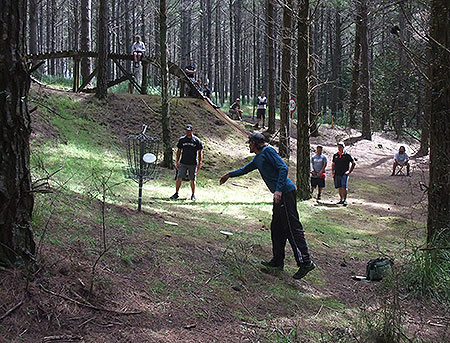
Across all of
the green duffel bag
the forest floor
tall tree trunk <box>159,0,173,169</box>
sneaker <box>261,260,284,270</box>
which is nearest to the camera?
the forest floor

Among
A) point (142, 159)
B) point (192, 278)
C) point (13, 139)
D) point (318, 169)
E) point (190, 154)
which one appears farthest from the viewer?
point (318, 169)

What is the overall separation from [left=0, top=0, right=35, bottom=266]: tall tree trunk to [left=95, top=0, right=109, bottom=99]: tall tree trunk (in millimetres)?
14496

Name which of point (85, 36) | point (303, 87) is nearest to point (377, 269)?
point (303, 87)

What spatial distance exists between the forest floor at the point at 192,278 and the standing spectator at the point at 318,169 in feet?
4.29

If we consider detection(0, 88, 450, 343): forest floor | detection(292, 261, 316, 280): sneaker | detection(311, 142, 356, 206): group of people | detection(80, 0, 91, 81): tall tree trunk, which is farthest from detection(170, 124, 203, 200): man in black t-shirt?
detection(80, 0, 91, 81): tall tree trunk

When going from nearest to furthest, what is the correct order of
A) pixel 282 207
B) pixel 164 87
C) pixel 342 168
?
pixel 282 207 → pixel 342 168 → pixel 164 87

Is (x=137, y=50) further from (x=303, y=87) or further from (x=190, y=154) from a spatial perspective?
(x=303, y=87)

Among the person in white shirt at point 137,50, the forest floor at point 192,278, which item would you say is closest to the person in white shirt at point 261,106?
the person in white shirt at point 137,50

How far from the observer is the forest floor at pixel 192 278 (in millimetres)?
4141

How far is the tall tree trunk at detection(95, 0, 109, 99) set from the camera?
1775cm

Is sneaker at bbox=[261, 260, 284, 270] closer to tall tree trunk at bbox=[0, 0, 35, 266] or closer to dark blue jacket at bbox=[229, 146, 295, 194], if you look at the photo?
dark blue jacket at bbox=[229, 146, 295, 194]

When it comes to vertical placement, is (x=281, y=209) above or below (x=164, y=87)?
below

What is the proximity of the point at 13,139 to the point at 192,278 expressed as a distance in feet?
8.97

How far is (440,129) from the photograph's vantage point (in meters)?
7.02
